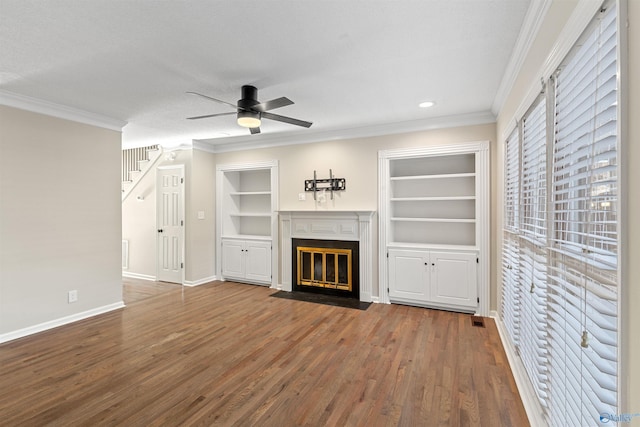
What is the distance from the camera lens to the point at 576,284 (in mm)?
1332

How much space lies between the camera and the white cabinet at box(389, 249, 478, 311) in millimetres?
4039

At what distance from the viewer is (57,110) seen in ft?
12.1

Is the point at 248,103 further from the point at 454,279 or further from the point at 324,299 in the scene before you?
the point at 454,279

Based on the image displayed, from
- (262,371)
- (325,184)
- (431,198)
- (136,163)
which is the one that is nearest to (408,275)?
(431,198)

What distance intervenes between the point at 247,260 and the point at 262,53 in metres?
3.95

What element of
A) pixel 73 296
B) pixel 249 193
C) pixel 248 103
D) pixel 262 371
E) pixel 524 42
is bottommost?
pixel 262 371

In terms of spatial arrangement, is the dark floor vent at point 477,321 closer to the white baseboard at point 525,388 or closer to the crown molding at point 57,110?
the white baseboard at point 525,388

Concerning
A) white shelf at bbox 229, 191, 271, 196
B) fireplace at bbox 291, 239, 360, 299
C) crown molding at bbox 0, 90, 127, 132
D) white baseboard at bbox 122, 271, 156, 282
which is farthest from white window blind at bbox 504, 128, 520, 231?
white baseboard at bbox 122, 271, 156, 282

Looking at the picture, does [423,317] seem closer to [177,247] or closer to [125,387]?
[125,387]

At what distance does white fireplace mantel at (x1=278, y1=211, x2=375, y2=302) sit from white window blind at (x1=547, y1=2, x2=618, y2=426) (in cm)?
305

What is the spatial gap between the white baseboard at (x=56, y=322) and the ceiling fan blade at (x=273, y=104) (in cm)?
344

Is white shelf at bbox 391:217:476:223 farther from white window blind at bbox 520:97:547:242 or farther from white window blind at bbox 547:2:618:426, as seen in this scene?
white window blind at bbox 547:2:618:426

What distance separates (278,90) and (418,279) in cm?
298

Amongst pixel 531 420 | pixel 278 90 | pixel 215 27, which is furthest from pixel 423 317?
pixel 215 27
